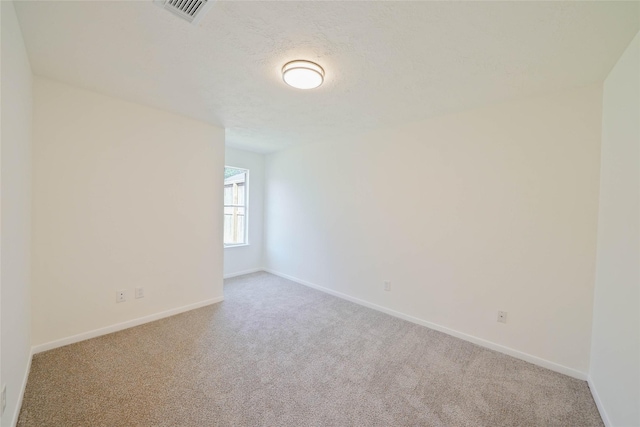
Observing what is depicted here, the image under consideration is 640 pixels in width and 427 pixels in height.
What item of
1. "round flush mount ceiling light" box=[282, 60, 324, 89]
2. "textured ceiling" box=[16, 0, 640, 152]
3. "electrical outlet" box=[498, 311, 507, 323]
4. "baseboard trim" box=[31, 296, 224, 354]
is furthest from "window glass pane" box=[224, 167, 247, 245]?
"electrical outlet" box=[498, 311, 507, 323]

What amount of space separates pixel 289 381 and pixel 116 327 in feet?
6.39

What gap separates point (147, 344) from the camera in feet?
7.55

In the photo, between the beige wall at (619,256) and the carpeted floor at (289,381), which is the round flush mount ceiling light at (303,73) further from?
the carpeted floor at (289,381)

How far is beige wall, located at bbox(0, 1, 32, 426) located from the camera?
1.28 m

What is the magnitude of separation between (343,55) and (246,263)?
4.03 meters

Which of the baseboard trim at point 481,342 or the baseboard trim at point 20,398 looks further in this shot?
the baseboard trim at point 481,342

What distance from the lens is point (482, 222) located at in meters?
2.46

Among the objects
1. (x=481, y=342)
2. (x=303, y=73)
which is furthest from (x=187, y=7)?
(x=481, y=342)

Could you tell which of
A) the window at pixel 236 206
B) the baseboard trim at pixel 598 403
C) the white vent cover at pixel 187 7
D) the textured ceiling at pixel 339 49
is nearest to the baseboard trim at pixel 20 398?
the textured ceiling at pixel 339 49

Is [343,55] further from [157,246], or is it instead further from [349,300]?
[349,300]

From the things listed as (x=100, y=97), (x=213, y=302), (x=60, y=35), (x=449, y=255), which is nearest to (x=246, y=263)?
(x=213, y=302)

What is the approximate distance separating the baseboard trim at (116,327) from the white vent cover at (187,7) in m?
2.81

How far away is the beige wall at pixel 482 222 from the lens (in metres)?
2.01

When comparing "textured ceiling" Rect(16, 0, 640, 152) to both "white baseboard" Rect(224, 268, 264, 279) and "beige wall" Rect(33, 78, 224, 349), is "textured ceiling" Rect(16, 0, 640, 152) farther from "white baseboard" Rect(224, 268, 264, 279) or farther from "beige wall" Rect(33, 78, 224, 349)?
"white baseboard" Rect(224, 268, 264, 279)
